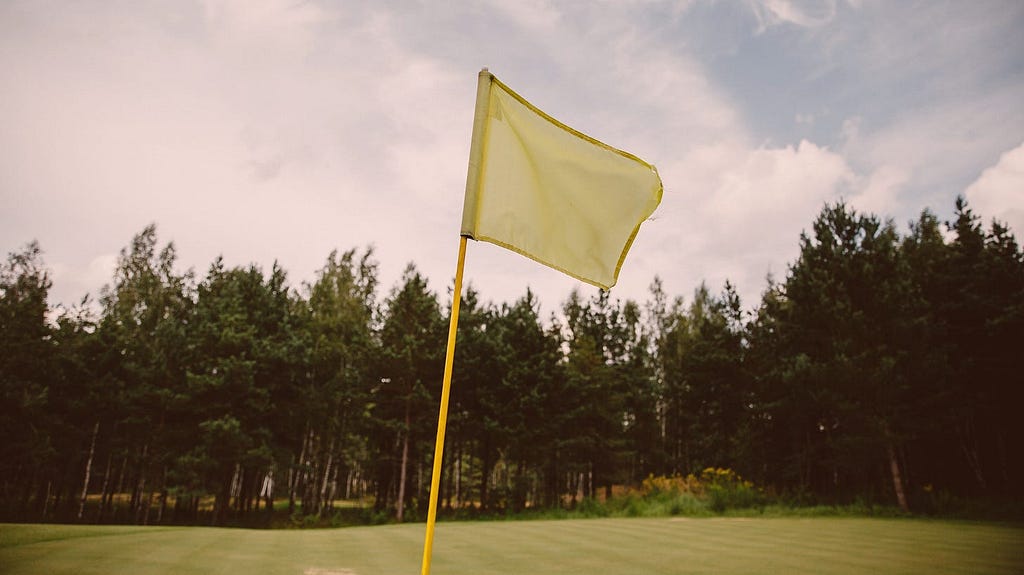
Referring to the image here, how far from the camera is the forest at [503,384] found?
73.7 ft

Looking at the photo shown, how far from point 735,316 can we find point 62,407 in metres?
41.2

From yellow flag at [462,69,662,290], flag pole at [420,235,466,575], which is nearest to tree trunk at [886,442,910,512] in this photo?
yellow flag at [462,69,662,290]

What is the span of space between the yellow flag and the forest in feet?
68.3

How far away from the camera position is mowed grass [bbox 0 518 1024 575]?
7.18 m

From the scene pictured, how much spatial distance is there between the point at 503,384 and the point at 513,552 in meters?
20.5

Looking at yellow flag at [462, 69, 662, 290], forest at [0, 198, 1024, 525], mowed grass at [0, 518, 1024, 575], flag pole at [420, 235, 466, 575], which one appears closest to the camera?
flag pole at [420, 235, 466, 575]

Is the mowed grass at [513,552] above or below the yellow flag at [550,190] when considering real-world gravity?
below

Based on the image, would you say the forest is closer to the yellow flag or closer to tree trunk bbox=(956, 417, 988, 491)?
tree trunk bbox=(956, 417, 988, 491)

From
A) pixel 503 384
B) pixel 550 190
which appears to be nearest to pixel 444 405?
pixel 550 190

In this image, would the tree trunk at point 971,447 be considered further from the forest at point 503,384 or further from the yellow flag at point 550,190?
the yellow flag at point 550,190

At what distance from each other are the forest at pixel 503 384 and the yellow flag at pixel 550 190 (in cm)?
2083

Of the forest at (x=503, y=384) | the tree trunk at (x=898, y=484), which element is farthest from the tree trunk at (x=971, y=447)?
the tree trunk at (x=898, y=484)

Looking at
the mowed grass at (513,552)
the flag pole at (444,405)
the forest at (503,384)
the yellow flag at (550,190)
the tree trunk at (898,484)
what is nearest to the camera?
the flag pole at (444,405)

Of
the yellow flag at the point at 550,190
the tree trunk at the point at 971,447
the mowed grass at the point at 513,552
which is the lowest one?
the mowed grass at the point at 513,552
